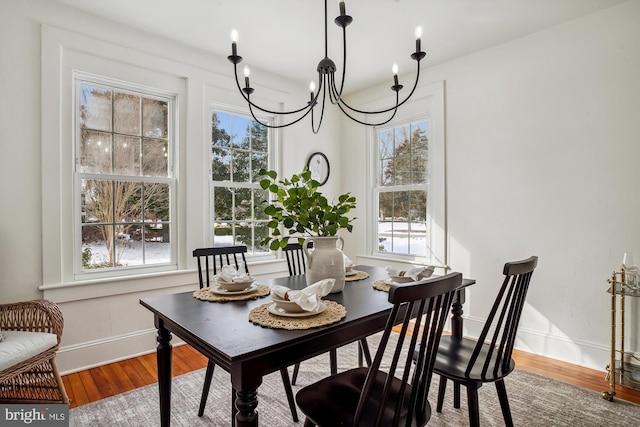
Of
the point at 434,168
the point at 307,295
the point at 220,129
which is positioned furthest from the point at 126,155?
the point at 434,168

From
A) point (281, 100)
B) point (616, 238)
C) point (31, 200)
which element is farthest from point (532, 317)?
point (31, 200)

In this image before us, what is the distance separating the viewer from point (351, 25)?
9.23ft

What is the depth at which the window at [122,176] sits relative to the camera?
274 centimetres

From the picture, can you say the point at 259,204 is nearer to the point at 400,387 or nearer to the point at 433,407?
the point at 433,407

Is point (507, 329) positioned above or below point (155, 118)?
below

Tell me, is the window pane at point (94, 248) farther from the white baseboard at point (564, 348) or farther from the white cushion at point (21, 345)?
the white baseboard at point (564, 348)

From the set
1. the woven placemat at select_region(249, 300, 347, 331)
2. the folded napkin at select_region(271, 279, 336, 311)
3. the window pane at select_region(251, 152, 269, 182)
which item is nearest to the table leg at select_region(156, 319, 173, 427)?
the woven placemat at select_region(249, 300, 347, 331)

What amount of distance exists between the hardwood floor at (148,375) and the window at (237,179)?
114cm

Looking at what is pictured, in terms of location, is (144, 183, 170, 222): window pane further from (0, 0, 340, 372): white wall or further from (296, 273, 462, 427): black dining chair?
(296, 273, 462, 427): black dining chair

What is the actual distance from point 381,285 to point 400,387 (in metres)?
0.71

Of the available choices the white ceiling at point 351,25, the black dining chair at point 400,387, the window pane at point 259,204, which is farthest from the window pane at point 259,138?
the black dining chair at point 400,387

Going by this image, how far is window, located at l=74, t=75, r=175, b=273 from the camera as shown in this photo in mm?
2740

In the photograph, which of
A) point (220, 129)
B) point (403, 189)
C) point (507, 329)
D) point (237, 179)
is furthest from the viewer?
point (403, 189)

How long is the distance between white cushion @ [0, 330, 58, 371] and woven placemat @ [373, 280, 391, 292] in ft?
6.18
